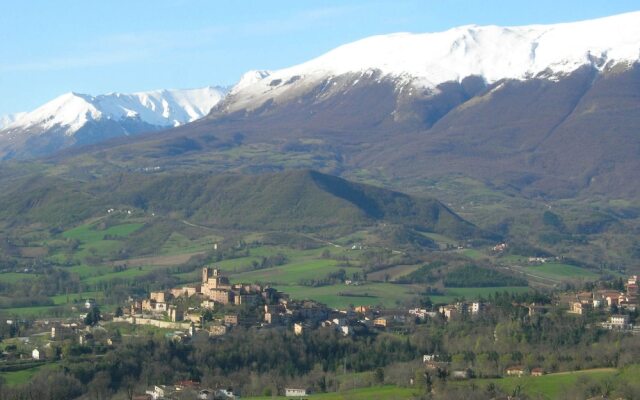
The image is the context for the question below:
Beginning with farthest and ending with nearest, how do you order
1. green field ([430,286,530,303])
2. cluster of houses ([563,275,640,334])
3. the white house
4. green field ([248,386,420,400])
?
green field ([430,286,530,303]) → cluster of houses ([563,275,640,334]) → the white house → green field ([248,386,420,400])

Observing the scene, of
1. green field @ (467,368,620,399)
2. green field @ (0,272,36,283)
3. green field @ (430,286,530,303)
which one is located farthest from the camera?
green field @ (0,272,36,283)

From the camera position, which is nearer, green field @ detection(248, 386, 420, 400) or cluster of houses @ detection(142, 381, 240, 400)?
green field @ detection(248, 386, 420, 400)

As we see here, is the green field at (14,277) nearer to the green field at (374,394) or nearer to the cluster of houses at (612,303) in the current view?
the cluster of houses at (612,303)

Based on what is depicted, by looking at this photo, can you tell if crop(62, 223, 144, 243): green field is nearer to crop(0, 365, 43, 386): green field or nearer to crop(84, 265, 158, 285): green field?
crop(84, 265, 158, 285): green field

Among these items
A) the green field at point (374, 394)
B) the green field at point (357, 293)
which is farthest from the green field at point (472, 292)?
the green field at point (374, 394)

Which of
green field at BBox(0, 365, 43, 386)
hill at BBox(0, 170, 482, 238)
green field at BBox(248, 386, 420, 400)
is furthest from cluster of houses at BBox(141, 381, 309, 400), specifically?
hill at BBox(0, 170, 482, 238)

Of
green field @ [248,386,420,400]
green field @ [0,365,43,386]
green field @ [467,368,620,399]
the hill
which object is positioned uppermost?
the hill

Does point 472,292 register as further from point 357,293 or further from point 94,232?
point 94,232

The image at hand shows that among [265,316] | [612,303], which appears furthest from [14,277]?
[612,303]

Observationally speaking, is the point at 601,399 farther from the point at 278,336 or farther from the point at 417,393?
the point at 278,336
